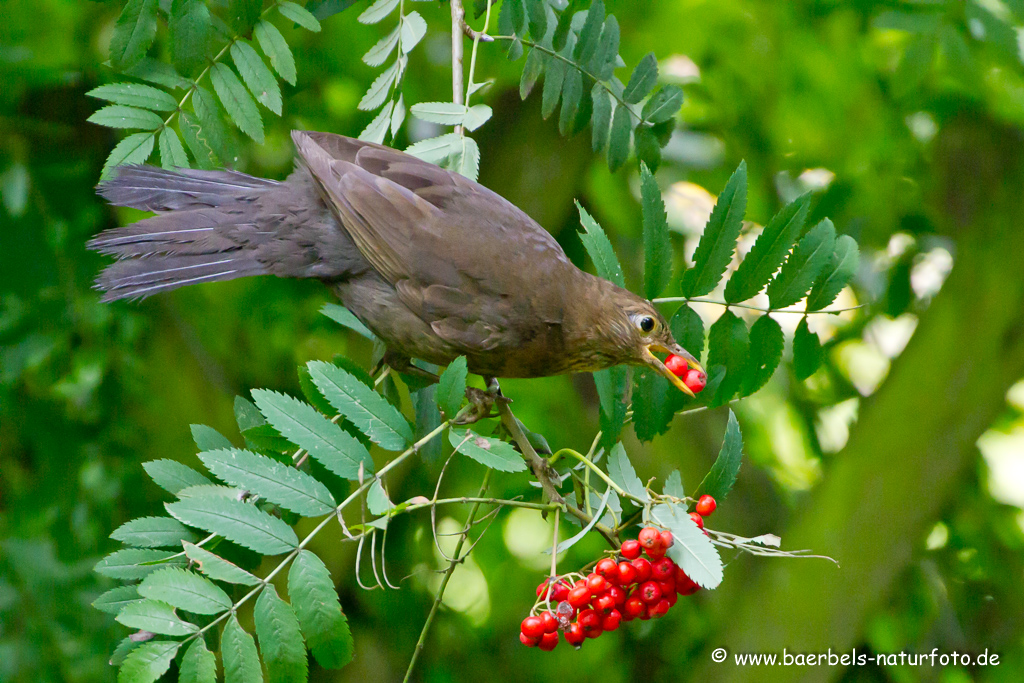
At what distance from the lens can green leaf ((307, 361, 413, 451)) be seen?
6.24 feet

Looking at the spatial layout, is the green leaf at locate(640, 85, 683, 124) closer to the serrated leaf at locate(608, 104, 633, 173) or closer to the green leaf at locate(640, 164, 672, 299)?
the serrated leaf at locate(608, 104, 633, 173)

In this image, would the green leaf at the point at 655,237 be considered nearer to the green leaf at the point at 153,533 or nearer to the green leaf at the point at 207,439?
the green leaf at the point at 207,439

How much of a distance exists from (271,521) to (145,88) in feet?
4.54

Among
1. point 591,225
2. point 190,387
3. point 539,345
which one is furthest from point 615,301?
point 190,387

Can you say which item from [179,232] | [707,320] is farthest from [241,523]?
[707,320]

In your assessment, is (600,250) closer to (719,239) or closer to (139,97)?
(719,239)

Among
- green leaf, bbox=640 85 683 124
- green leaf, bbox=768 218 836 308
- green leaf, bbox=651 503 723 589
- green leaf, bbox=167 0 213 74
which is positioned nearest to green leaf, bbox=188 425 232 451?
green leaf, bbox=167 0 213 74

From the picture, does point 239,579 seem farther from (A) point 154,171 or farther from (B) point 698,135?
(B) point 698,135

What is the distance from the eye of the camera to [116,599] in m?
1.85

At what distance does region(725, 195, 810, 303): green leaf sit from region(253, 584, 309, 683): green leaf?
1.37 metres

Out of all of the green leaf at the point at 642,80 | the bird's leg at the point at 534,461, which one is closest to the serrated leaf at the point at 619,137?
the green leaf at the point at 642,80

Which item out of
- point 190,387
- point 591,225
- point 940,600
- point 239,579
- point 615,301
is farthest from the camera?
point 940,600

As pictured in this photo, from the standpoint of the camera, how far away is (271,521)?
1.79 meters

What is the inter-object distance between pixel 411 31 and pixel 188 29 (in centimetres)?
62
